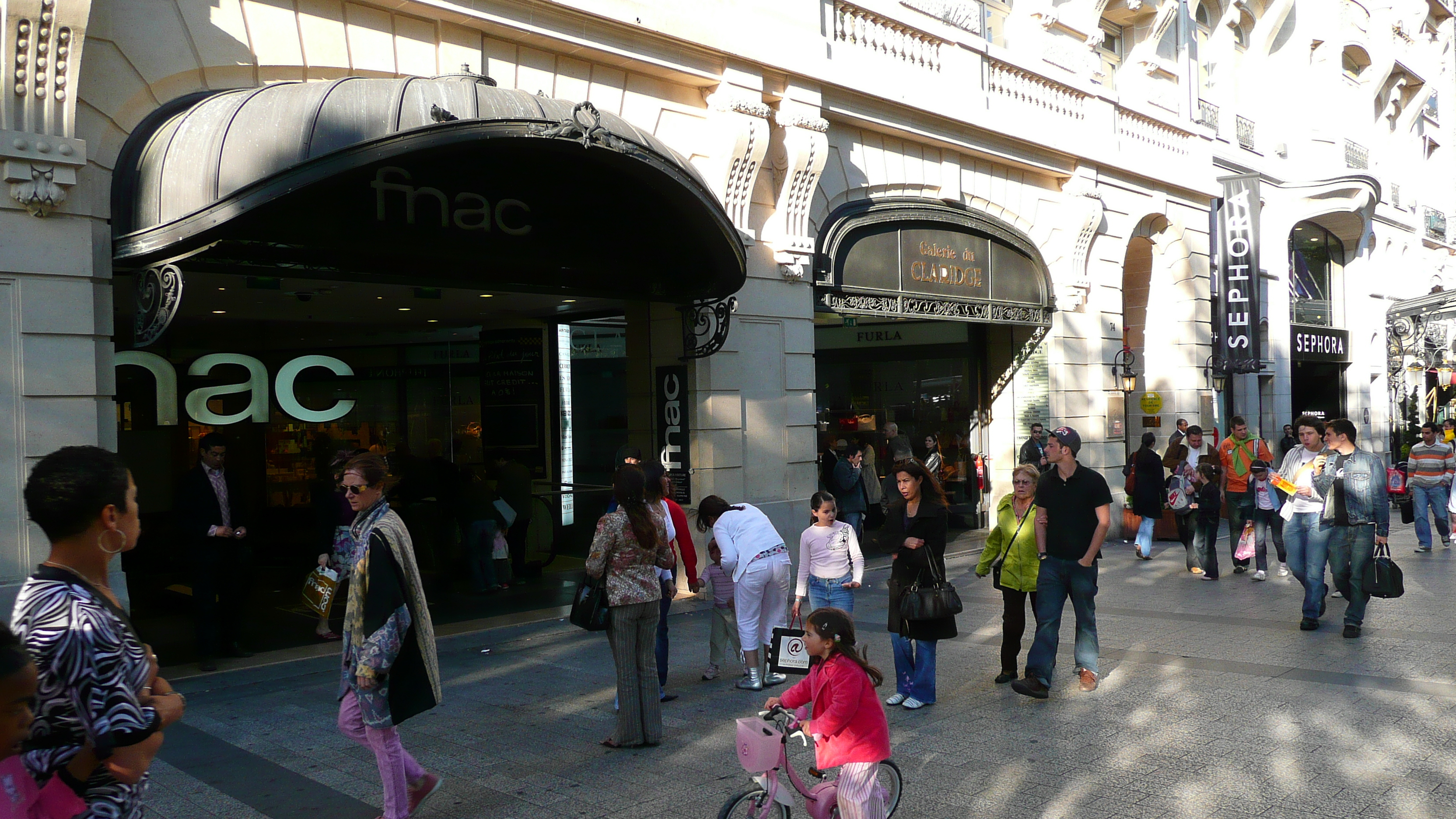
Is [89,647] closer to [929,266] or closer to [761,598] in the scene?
[761,598]

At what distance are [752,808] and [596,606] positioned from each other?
6.90 feet

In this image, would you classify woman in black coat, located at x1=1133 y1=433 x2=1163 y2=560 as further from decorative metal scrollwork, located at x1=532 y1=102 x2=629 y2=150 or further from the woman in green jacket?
decorative metal scrollwork, located at x1=532 y1=102 x2=629 y2=150

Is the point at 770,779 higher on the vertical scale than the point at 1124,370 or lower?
lower

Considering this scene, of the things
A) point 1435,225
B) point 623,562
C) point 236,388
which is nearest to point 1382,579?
point 623,562

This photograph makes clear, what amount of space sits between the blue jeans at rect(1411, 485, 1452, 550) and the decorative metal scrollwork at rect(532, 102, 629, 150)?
12.7m

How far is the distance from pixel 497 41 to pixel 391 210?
203 centimetres

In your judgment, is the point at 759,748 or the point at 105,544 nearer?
the point at 105,544

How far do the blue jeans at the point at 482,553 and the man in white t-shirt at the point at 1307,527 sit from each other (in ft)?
26.7

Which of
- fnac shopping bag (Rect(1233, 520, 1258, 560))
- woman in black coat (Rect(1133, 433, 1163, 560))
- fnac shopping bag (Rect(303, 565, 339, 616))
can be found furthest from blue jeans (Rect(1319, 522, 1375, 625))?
fnac shopping bag (Rect(303, 565, 339, 616))

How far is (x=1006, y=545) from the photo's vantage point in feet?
24.4

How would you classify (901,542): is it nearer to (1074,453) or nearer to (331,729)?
(1074,453)

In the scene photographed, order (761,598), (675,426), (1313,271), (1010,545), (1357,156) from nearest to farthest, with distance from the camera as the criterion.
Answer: (761,598) → (1010,545) → (675,426) → (1357,156) → (1313,271)

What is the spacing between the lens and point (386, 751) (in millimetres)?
4754

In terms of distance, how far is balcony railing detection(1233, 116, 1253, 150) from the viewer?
70.3 ft
